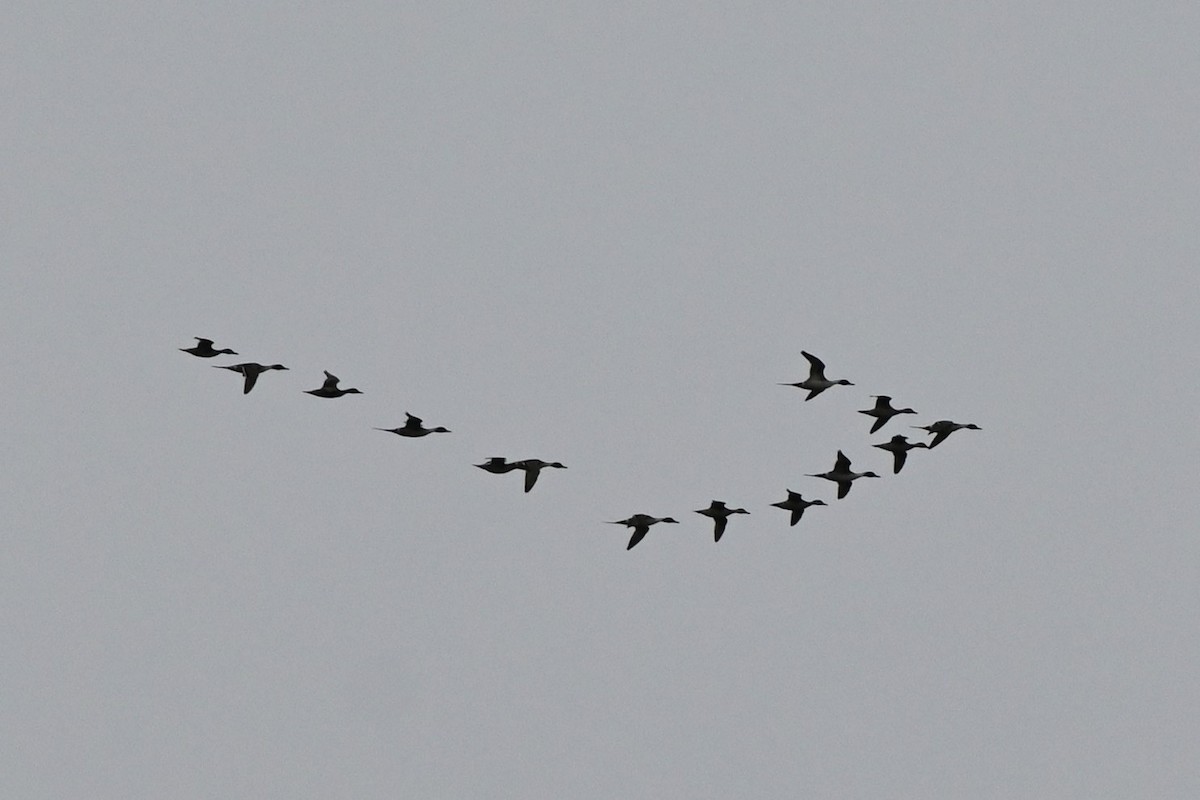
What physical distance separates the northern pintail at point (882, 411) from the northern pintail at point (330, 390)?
19.0 meters

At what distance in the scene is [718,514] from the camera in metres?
81.8

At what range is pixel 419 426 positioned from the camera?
77.2 meters

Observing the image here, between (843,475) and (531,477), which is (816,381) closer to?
(843,475)

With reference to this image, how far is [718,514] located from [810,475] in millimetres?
3834

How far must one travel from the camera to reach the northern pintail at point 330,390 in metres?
76.2

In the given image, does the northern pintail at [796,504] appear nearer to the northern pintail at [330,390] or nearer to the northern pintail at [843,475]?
the northern pintail at [843,475]

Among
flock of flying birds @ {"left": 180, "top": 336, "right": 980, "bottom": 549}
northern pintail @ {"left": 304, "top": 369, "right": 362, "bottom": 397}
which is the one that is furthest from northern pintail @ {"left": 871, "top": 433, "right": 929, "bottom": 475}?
northern pintail @ {"left": 304, "top": 369, "right": 362, "bottom": 397}

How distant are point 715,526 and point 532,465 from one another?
8.45 meters

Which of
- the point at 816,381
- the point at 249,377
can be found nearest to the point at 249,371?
the point at 249,377

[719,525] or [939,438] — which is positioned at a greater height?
[939,438]

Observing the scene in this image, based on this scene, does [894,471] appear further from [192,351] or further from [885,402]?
[192,351]

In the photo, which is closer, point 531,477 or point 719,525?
point 531,477

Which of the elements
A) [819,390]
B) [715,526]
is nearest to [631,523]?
[715,526]

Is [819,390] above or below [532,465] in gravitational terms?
above
